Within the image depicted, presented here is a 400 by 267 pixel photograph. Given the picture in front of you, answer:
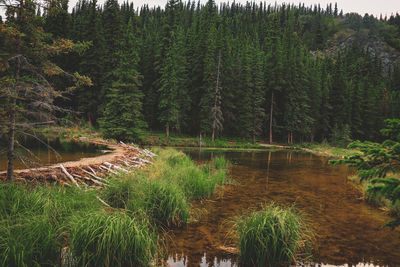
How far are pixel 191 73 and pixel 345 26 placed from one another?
146 metres

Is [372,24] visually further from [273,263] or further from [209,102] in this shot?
[273,263]

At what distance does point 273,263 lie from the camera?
4.86 meters

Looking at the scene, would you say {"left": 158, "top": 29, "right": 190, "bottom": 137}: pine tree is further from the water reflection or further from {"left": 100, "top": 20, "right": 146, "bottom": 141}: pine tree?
the water reflection

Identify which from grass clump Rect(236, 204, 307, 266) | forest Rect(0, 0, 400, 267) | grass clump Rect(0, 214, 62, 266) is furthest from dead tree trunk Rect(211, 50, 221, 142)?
grass clump Rect(0, 214, 62, 266)

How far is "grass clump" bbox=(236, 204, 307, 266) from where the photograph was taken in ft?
15.8

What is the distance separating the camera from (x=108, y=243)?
392cm

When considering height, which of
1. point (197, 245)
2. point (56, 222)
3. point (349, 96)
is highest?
point (349, 96)

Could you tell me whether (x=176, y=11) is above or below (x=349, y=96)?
above

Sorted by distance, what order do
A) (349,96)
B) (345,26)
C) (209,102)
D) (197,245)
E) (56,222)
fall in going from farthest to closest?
(345,26), (349,96), (209,102), (197,245), (56,222)

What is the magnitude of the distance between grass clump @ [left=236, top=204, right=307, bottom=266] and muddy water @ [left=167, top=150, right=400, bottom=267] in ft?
1.36

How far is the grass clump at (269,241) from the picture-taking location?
482 centimetres

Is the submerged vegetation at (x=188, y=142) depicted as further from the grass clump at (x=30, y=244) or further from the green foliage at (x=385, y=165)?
the green foliage at (x=385, y=165)

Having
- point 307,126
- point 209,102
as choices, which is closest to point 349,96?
point 307,126

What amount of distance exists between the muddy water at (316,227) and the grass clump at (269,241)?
1.36 feet
